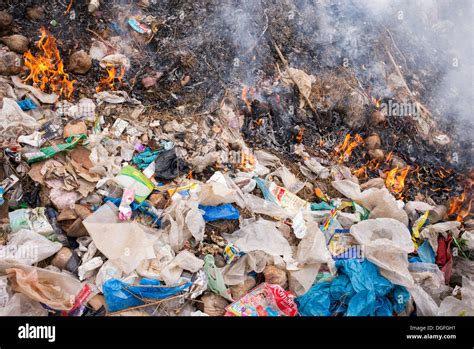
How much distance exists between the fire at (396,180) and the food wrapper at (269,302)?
2024 mm

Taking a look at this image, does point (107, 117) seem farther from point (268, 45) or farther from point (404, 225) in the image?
point (404, 225)

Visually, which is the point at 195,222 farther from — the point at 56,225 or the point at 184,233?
the point at 56,225

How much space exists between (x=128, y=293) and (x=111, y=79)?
2.56 m

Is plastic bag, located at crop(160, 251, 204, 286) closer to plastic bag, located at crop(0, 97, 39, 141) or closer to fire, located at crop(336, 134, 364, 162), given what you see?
plastic bag, located at crop(0, 97, 39, 141)

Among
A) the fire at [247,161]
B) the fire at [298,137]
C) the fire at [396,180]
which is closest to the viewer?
the fire at [247,161]

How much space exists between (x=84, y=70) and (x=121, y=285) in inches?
104

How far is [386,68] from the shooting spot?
6.02 metres

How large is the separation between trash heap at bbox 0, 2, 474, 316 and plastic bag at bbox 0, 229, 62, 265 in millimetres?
12

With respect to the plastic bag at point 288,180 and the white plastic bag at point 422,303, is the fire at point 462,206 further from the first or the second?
the plastic bag at point 288,180

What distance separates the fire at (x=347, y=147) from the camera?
17.5ft

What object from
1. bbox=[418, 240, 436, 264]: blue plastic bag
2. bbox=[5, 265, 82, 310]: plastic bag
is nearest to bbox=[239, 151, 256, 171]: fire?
bbox=[418, 240, 436, 264]: blue plastic bag

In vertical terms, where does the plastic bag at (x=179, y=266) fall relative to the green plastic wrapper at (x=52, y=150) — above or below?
below

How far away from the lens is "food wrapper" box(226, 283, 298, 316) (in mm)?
3803

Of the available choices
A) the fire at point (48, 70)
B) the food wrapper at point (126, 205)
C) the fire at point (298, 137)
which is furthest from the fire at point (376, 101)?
the fire at point (48, 70)
